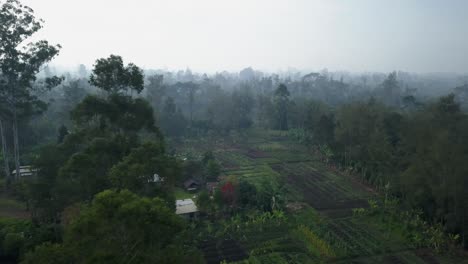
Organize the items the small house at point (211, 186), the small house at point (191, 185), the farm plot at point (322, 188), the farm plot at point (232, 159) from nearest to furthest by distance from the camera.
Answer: the farm plot at point (322, 188)
the small house at point (211, 186)
the small house at point (191, 185)
the farm plot at point (232, 159)

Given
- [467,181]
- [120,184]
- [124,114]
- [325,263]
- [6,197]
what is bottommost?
[325,263]

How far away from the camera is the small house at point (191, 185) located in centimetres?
2544

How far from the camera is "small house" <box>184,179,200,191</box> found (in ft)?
83.5

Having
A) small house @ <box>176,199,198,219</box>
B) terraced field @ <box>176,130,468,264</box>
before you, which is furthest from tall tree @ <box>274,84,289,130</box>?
small house @ <box>176,199,198,219</box>

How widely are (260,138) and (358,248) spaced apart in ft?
97.2

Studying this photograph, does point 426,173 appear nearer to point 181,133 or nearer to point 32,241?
point 32,241

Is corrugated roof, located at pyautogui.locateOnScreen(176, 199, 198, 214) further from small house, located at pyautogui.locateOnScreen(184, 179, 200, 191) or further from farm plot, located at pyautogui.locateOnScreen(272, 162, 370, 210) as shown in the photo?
farm plot, located at pyautogui.locateOnScreen(272, 162, 370, 210)

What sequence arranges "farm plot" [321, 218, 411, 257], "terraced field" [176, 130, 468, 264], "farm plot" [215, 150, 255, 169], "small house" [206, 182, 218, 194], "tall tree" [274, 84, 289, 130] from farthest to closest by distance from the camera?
"tall tree" [274, 84, 289, 130] → "farm plot" [215, 150, 255, 169] → "small house" [206, 182, 218, 194] → "farm plot" [321, 218, 411, 257] → "terraced field" [176, 130, 468, 264]

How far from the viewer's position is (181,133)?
45.2 metres

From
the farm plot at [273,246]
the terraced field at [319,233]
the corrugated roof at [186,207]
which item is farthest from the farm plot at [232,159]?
the farm plot at [273,246]

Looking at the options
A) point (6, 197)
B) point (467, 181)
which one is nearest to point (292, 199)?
point (467, 181)

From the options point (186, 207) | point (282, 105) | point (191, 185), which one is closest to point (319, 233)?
point (186, 207)

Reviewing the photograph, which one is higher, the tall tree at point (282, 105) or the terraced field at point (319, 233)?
the tall tree at point (282, 105)

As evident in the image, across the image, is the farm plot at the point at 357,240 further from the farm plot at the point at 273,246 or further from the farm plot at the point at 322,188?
the farm plot at the point at 322,188
